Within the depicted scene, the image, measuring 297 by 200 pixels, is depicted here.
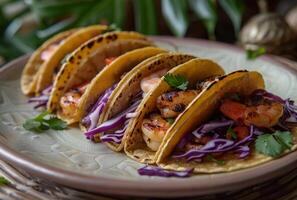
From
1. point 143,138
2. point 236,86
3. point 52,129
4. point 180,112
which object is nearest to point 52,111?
point 52,129

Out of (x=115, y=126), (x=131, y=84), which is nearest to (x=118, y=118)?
(x=115, y=126)

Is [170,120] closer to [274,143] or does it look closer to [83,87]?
[274,143]

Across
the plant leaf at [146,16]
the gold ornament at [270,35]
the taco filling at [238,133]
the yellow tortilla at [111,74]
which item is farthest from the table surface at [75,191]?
the plant leaf at [146,16]

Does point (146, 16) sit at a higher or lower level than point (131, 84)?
lower

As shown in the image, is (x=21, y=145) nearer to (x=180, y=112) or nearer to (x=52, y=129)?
(x=52, y=129)

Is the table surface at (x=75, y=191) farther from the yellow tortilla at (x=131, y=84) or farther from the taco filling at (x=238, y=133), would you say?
the yellow tortilla at (x=131, y=84)

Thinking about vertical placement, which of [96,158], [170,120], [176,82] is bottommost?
[96,158]

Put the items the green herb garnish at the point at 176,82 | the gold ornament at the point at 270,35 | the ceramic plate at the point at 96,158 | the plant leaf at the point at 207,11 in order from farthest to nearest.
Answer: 1. the plant leaf at the point at 207,11
2. the gold ornament at the point at 270,35
3. the green herb garnish at the point at 176,82
4. the ceramic plate at the point at 96,158
